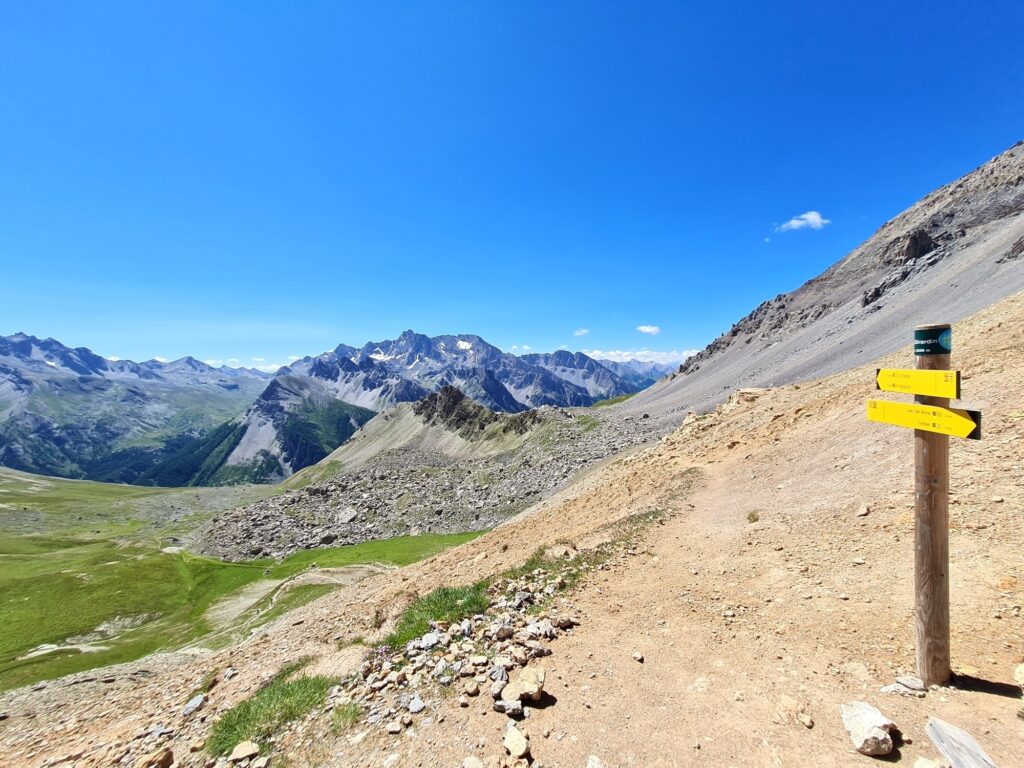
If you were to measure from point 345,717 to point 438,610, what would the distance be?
4.59 metres

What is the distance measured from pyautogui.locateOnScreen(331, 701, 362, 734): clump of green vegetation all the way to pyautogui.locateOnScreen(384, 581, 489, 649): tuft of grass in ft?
8.00

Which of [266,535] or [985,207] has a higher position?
[985,207]

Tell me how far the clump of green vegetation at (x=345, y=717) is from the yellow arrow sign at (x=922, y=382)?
12774 millimetres

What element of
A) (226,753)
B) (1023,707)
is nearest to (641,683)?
(1023,707)

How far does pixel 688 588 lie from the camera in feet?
45.6

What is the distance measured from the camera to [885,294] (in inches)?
5074

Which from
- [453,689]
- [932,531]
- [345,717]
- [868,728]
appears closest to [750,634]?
[868,728]

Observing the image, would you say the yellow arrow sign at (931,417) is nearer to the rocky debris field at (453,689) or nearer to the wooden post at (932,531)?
the wooden post at (932,531)

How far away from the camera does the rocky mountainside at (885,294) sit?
98.4 m

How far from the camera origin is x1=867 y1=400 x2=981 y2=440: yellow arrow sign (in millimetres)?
6953

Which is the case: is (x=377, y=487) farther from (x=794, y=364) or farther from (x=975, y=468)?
(x=794, y=364)

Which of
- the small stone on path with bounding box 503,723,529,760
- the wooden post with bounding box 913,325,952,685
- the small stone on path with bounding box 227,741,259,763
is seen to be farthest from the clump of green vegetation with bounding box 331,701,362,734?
the wooden post with bounding box 913,325,952,685

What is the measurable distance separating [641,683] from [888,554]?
865cm

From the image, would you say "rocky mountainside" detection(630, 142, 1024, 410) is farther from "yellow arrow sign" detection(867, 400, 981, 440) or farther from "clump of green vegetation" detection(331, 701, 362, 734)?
"clump of green vegetation" detection(331, 701, 362, 734)
